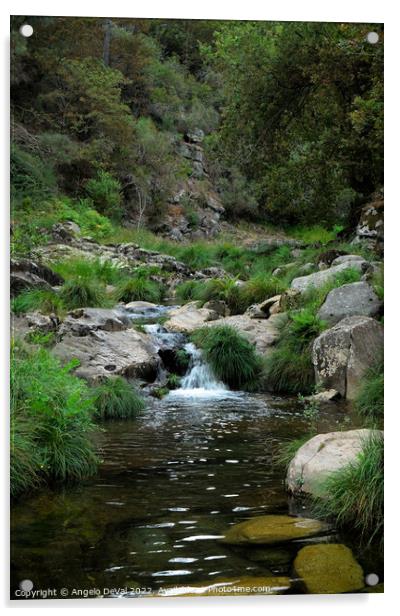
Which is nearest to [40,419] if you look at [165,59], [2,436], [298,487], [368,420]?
[2,436]

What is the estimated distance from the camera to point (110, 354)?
692 cm

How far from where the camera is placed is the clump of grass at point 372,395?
459 centimetres

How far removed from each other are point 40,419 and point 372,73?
3.30m

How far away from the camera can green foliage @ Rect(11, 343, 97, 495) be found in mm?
4074

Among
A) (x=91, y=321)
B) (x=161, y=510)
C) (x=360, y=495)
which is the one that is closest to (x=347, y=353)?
(x=360, y=495)

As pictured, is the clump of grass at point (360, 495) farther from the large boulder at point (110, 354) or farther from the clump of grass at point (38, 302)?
the large boulder at point (110, 354)

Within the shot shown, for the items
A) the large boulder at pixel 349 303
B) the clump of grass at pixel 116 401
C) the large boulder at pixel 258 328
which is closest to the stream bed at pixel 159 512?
the clump of grass at pixel 116 401

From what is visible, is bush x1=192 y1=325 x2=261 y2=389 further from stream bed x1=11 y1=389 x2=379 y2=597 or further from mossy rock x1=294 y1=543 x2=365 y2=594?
mossy rock x1=294 y1=543 x2=365 y2=594

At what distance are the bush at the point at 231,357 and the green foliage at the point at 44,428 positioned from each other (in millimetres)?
3073

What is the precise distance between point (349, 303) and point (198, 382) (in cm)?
194

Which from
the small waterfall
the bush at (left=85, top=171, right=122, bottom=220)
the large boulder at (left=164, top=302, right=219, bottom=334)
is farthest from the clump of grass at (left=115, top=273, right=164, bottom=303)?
the bush at (left=85, top=171, right=122, bottom=220)
